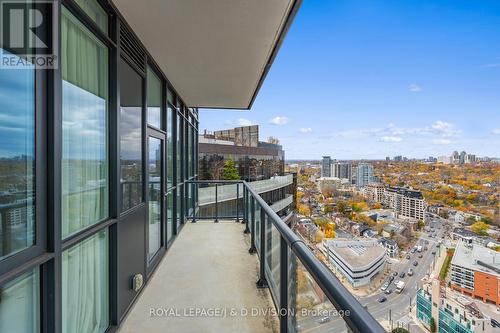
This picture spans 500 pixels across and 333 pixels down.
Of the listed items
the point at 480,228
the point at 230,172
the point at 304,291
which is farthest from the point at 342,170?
the point at 304,291

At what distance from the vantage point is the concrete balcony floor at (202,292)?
249cm

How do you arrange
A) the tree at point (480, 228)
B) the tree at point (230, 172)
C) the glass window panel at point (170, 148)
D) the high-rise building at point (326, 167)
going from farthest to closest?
the tree at point (230, 172) < the high-rise building at point (326, 167) < the glass window panel at point (170, 148) < the tree at point (480, 228)

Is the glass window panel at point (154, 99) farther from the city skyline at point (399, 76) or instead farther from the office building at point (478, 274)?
the office building at point (478, 274)

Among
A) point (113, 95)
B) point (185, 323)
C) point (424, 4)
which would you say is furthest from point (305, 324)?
point (424, 4)

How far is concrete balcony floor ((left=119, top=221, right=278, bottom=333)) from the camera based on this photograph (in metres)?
2.49

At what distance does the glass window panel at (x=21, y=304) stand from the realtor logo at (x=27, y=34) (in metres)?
1.12

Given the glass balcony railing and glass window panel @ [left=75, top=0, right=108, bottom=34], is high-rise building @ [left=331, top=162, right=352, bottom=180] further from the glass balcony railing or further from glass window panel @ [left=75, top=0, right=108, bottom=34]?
glass window panel @ [left=75, top=0, right=108, bottom=34]

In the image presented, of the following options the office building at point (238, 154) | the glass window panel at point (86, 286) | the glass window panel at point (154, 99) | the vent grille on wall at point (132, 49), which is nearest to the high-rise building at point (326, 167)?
the office building at point (238, 154)

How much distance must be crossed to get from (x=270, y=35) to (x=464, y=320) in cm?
337

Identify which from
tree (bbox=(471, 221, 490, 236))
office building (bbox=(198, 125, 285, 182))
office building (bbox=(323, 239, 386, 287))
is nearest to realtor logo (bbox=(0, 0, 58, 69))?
office building (bbox=(323, 239, 386, 287))

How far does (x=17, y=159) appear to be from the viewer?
136 centimetres

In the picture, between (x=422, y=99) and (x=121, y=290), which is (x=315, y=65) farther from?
(x=121, y=290)

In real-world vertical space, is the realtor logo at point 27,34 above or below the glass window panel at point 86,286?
above

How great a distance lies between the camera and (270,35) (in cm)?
292
